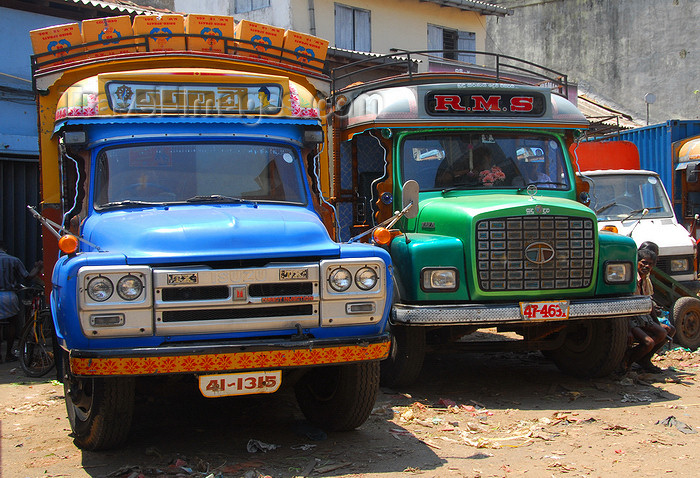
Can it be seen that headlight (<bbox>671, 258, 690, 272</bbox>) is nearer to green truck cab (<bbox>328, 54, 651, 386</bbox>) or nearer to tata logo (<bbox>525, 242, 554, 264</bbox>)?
green truck cab (<bbox>328, 54, 651, 386</bbox>)

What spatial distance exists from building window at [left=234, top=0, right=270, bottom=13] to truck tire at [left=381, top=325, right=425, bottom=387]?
16.4 m

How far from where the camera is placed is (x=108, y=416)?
5.18m

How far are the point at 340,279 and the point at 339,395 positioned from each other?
1.09m

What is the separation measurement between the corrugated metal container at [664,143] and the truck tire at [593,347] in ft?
28.6

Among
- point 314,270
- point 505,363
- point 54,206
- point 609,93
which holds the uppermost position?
point 609,93

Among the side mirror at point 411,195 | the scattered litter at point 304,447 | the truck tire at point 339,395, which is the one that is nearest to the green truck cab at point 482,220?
the side mirror at point 411,195

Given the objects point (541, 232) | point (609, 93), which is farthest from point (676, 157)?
point (609, 93)

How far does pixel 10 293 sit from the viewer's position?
9820 mm

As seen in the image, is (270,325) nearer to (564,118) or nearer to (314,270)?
(314,270)

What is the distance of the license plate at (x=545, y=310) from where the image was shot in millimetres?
7109

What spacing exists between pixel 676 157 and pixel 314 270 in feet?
41.6

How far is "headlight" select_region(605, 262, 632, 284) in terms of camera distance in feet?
24.6

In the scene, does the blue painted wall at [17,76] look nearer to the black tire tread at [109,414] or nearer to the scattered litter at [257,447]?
the black tire tread at [109,414]

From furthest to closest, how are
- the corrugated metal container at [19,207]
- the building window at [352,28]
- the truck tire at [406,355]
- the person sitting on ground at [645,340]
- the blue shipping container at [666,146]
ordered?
the building window at [352,28] < the blue shipping container at [666,146] < the corrugated metal container at [19,207] < the person sitting on ground at [645,340] < the truck tire at [406,355]
